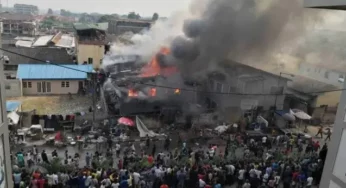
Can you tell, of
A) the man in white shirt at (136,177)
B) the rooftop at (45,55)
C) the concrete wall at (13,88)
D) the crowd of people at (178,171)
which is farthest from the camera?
the rooftop at (45,55)

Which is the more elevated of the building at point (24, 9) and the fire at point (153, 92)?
the building at point (24, 9)

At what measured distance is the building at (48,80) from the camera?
2364cm

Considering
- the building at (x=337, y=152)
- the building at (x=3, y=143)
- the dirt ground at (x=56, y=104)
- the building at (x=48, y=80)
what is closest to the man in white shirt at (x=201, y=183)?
the building at (x=337, y=152)

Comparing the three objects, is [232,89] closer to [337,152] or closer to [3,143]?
[337,152]

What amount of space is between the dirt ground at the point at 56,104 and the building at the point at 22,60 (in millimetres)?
801

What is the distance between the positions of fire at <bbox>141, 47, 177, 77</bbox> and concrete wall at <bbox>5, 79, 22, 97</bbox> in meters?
8.88

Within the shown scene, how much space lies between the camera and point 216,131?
17.0 m

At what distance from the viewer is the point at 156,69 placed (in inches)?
922

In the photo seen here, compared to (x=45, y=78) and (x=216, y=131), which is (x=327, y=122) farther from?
(x=45, y=78)

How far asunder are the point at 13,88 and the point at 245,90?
15873mm

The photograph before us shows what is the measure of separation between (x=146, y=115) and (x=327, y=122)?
38.3 feet

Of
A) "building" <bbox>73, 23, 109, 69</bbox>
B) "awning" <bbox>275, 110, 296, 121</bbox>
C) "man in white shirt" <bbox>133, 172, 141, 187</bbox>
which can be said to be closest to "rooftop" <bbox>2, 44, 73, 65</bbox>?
"building" <bbox>73, 23, 109, 69</bbox>

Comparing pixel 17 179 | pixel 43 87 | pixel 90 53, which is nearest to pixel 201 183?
pixel 17 179

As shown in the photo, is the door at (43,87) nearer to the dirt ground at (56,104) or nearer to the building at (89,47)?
the dirt ground at (56,104)
